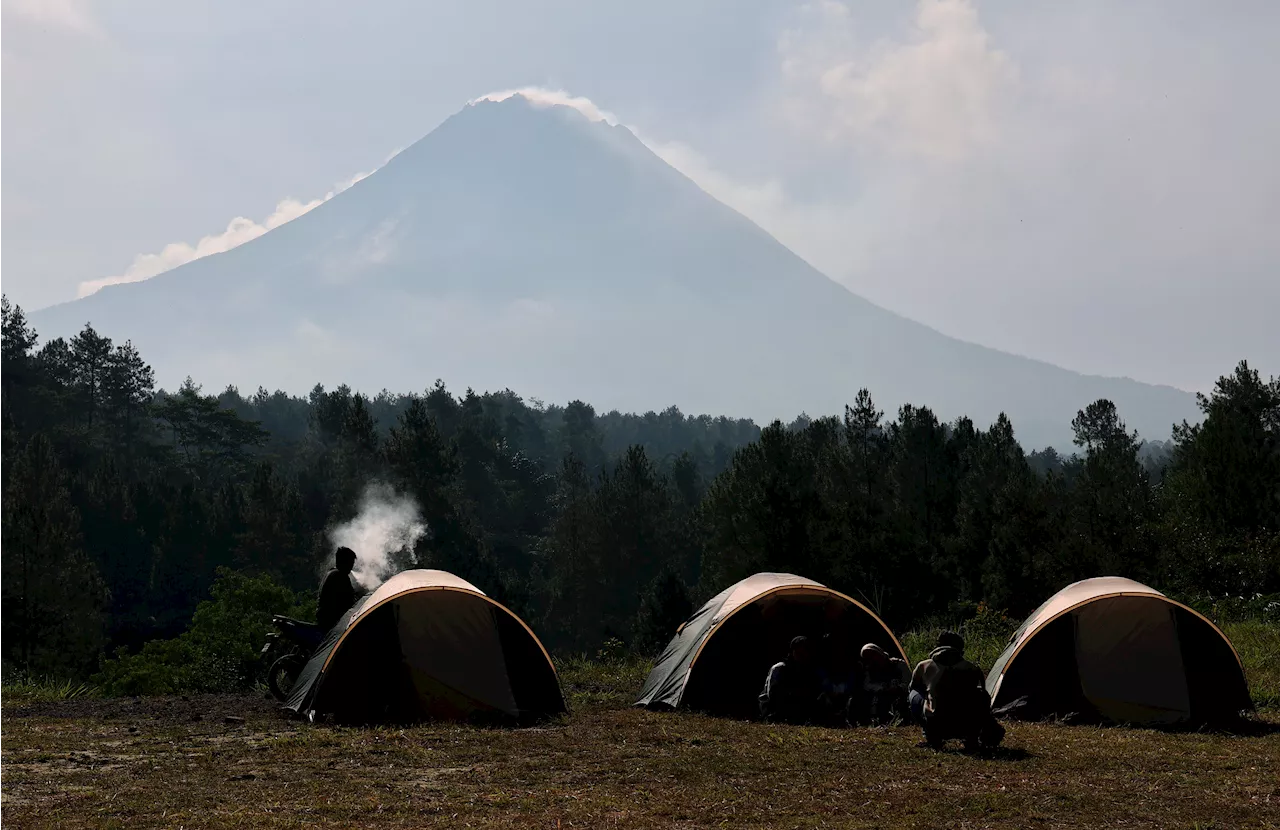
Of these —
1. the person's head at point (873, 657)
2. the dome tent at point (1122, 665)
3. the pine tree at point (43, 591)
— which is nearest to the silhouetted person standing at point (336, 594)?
the person's head at point (873, 657)

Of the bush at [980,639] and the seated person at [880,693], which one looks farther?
the bush at [980,639]

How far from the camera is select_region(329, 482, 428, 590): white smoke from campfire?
61.6m

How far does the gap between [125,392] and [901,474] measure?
6327 centimetres

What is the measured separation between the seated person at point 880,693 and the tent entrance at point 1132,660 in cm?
226

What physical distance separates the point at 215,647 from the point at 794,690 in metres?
24.7

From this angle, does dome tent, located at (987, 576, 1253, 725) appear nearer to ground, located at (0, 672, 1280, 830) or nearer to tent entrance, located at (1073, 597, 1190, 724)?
tent entrance, located at (1073, 597, 1190, 724)

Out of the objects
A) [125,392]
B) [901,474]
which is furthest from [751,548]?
[125,392]

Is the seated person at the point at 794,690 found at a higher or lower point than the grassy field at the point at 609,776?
higher

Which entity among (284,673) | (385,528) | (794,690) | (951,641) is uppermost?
(385,528)

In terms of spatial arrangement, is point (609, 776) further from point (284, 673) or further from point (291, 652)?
point (284, 673)

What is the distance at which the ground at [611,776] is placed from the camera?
801cm

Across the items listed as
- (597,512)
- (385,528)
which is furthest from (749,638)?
(597,512)

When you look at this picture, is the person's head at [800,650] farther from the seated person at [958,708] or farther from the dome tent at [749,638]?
the seated person at [958,708]

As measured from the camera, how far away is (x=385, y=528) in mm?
66688
